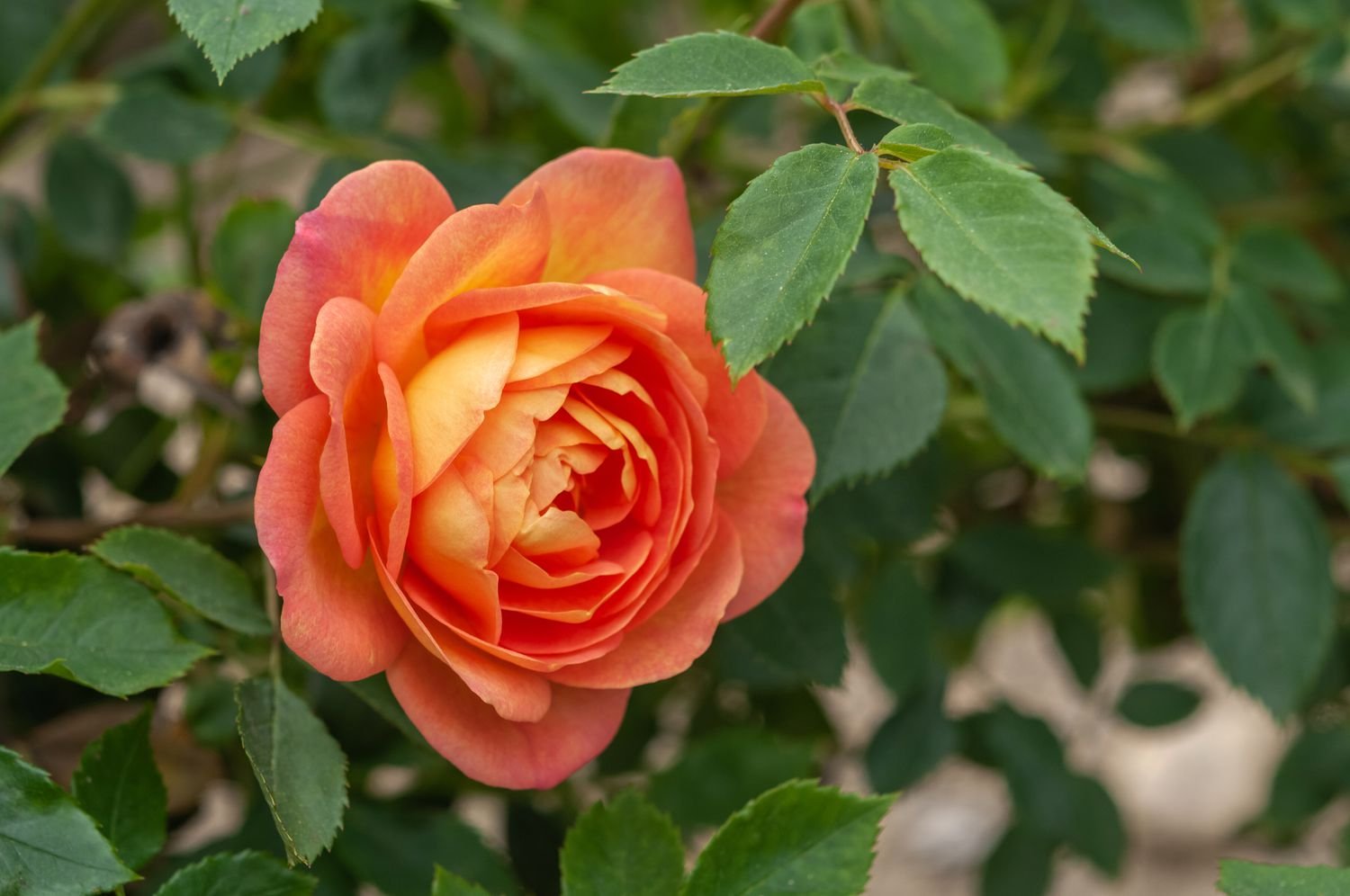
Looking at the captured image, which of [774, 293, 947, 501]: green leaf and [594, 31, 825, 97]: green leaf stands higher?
[594, 31, 825, 97]: green leaf

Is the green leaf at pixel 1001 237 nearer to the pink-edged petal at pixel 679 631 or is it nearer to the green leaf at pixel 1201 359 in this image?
the pink-edged petal at pixel 679 631

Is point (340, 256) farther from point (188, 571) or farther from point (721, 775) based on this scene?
point (721, 775)

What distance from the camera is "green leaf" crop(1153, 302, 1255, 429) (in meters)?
0.54

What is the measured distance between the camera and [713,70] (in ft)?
1.15

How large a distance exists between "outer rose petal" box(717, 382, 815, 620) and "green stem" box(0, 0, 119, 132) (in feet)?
1.23

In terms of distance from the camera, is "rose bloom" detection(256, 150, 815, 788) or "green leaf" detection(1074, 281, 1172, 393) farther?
"green leaf" detection(1074, 281, 1172, 393)

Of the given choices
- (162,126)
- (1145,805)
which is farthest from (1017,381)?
(1145,805)

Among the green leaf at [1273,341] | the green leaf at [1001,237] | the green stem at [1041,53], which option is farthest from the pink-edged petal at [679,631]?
the green stem at [1041,53]

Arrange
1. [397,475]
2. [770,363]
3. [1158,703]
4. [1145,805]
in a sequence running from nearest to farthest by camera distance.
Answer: [397,475] → [770,363] → [1158,703] → [1145,805]

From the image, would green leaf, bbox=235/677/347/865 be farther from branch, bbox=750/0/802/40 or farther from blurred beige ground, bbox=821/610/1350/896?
blurred beige ground, bbox=821/610/1350/896

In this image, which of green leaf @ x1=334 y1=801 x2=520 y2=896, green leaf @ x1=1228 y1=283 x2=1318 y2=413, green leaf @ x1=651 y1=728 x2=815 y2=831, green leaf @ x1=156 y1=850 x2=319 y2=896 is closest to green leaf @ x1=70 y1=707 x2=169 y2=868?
green leaf @ x1=156 y1=850 x2=319 y2=896

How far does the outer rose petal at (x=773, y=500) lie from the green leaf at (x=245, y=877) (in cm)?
15

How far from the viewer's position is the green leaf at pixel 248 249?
51cm

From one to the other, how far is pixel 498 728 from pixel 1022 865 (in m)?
0.47
